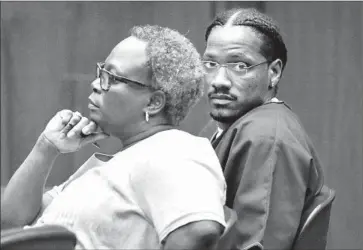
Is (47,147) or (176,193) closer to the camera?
(176,193)

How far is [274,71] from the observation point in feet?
8.18

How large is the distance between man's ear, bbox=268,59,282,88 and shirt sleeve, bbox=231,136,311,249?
0.36m

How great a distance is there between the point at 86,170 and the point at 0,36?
2.74 metres

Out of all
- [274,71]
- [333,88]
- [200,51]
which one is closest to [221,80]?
[274,71]

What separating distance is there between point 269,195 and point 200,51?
204 cm

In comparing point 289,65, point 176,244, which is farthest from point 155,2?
point 176,244

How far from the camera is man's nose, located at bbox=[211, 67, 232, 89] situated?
7.78 ft

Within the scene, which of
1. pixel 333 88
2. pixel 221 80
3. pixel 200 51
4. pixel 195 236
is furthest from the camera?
pixel 333 88

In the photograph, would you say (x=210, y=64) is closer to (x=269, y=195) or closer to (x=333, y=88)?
(x=269, y=195)

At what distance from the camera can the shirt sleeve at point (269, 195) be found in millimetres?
2145

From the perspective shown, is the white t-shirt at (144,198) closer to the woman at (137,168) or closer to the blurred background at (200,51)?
the woman at (137,168)

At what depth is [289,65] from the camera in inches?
169

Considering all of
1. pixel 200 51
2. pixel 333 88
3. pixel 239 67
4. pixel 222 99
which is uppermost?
pixel 239 67

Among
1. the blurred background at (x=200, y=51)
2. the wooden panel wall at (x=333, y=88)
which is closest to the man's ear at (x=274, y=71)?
the blurred background at (x=200, y=51)
